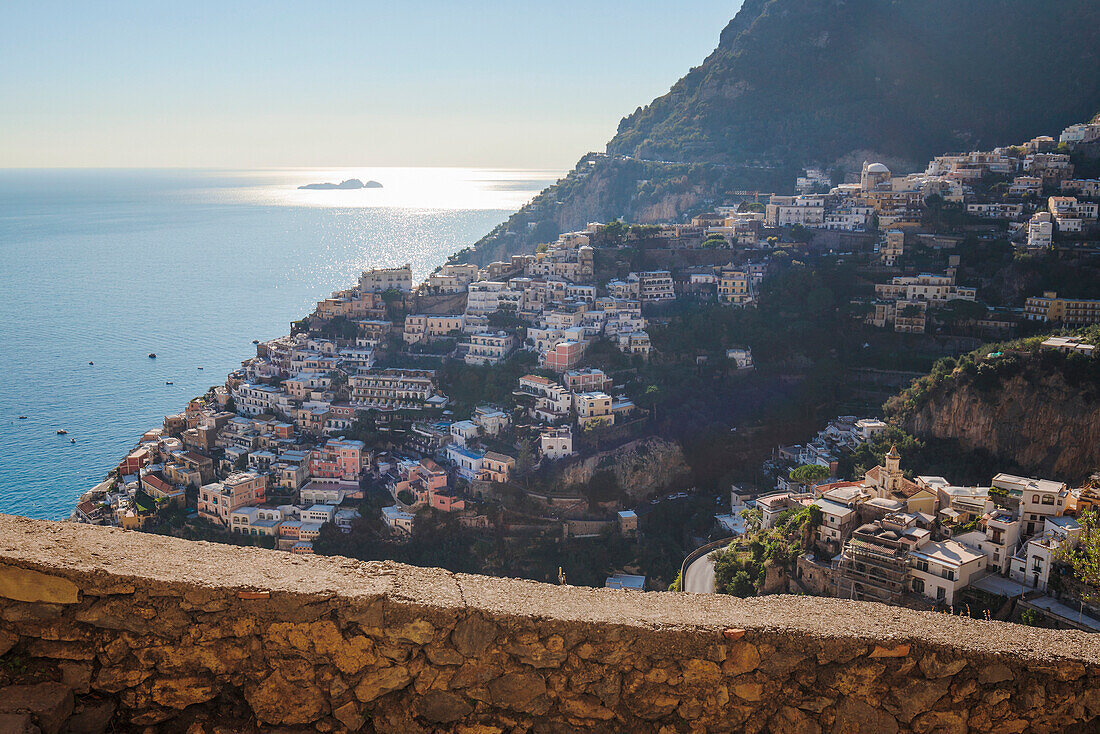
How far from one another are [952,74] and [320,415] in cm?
3287

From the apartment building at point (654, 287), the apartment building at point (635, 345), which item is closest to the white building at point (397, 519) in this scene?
the apartment building at point (635, 345)

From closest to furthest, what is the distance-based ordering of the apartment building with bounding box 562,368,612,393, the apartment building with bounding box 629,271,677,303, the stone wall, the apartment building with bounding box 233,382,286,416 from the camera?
the stone wall → the apartment building with bounding box 562,368,612,393 → the apartment building with bounding box 233,382,286,416 → the apartment building with bounding box 629,271,677,303

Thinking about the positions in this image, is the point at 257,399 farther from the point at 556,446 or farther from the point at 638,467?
the point at 638,467

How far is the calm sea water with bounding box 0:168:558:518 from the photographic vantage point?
20422mm

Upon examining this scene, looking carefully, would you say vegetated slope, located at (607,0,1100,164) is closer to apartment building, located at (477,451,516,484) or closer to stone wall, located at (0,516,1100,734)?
apartment building, located at (477,451,516,484)

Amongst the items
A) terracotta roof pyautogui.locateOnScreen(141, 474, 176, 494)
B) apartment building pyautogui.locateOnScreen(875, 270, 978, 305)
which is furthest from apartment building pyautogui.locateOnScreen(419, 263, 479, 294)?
apartment building pyautogui.locateOnScreen(875, 270, 978, 305)

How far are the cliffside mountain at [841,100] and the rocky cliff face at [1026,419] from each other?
67.5 ft

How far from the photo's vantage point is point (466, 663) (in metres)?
1.78

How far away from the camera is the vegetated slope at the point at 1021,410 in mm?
13750

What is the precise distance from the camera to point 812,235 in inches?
914

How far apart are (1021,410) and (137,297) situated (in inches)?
1439

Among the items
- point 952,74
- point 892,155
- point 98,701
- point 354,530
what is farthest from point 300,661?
point 952,74

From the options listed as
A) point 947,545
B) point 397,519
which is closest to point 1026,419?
point 947,545

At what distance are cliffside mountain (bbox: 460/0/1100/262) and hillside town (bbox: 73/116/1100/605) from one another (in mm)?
9052
